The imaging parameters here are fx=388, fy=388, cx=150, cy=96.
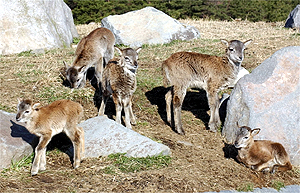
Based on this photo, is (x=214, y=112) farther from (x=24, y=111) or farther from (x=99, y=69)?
(x=24, y=111)

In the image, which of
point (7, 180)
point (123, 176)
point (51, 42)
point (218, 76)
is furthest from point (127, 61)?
point (51, 42)

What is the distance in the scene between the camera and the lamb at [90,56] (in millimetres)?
10711

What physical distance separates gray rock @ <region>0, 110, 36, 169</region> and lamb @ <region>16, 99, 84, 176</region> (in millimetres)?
464

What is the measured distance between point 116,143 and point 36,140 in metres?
1.53

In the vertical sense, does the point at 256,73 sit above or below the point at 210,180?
above

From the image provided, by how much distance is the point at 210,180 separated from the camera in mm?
6699

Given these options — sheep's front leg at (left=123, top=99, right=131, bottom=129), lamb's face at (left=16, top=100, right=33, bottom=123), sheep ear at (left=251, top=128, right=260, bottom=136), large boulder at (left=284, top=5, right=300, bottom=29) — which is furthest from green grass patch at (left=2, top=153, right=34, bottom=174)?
large boulder at (left=284, top=5, right=300, bottom=29)

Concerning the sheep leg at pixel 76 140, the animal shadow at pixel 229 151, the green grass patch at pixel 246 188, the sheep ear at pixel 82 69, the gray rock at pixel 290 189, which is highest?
the sheep leg at pixel 76 140

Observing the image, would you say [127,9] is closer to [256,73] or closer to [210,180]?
[256,73]

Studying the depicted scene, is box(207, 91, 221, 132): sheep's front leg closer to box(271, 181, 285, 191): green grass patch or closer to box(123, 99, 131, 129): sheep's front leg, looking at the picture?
box(123, 99, 131, 129): sheep's front leg

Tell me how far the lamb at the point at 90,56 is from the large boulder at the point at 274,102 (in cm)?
435

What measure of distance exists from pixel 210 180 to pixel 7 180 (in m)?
3.36

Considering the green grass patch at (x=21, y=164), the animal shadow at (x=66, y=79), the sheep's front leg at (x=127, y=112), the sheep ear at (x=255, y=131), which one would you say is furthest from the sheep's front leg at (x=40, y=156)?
the animal shadow at (x=66, y=79)

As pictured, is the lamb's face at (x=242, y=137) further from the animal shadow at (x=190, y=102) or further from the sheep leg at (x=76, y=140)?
the sheep leg at (x=76, y=140)
